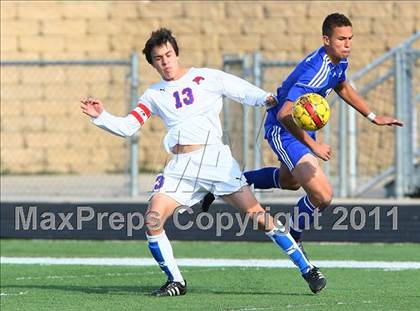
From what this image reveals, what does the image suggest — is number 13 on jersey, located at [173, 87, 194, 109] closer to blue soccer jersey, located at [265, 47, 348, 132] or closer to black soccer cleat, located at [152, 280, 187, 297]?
blue soccer jersey, located at [265, 47, 348, 132]

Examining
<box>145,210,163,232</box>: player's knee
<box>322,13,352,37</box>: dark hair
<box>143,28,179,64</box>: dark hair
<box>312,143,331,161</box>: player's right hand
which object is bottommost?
<box>145,210,163,232</box>: player's knee

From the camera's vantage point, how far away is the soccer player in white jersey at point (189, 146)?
9734 millimetres

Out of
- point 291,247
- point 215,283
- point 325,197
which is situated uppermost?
point 325,197

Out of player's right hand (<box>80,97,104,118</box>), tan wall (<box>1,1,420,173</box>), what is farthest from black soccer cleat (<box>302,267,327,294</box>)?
tan wall (<box>1,1,420,173</box>)

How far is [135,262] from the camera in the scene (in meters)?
12.4

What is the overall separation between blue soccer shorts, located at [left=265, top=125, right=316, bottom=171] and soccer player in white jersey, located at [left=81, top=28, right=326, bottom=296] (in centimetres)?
51

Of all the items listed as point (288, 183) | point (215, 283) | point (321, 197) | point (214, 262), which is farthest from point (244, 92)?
point (214, 262)

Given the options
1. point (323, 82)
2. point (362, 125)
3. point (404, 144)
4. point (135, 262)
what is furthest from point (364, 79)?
point (323, 82)

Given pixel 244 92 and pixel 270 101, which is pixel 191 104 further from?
pixel 270 101

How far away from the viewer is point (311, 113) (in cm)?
948

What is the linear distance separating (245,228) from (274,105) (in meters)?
4.54

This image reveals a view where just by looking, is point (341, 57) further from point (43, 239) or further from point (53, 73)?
point (53, 73)

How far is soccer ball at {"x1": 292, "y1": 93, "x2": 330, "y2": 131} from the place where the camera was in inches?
373

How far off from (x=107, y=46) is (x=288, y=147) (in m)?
11.6
